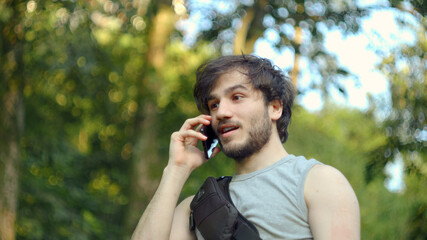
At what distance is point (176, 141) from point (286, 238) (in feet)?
2.83

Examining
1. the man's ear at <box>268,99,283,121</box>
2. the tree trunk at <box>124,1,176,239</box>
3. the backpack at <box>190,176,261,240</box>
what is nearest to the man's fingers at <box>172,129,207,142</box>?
the backpack at <box>190,176,261,240</box>

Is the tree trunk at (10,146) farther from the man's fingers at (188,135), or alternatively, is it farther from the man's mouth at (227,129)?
the man's mouth at (227,129)

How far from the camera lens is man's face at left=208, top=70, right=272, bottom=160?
109 inches

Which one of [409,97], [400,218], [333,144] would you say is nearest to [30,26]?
[409,97]

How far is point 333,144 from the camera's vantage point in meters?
18.2

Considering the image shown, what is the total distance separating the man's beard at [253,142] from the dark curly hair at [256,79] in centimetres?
16

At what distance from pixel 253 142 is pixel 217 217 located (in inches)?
16.2

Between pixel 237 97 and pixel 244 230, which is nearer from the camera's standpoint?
pixel 244 230

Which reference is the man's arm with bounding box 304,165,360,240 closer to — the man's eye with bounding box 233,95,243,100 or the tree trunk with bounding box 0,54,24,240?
the man's eye with bounding box 233,95,243,100

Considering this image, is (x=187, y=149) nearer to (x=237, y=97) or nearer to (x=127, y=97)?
(x=237, y=97)

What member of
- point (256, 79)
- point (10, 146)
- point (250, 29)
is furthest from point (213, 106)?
point (250, 29)

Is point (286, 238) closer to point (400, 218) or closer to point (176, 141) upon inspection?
point (176, 141)

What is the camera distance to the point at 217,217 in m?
2.61

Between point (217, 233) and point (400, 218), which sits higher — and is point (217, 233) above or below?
above
